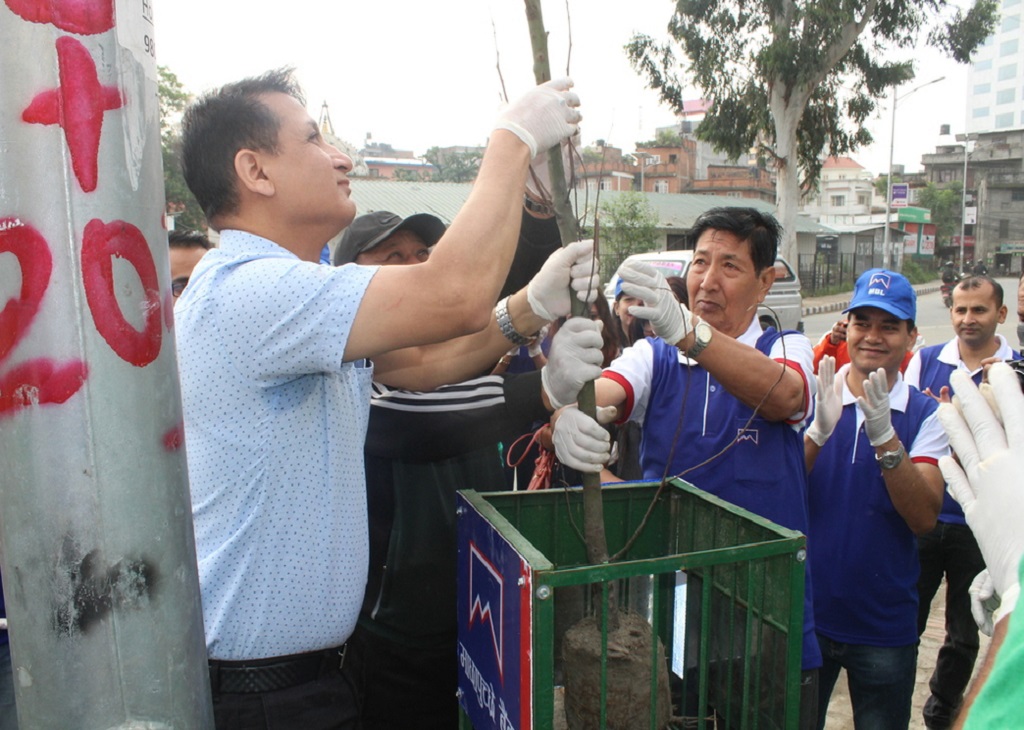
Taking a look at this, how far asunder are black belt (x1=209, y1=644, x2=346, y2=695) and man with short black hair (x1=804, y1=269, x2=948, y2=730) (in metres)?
1.72

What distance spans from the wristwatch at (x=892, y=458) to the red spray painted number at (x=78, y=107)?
Result: 2.22 m

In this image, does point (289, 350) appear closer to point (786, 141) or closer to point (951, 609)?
point (951, 609)

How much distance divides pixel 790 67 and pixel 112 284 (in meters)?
16.4

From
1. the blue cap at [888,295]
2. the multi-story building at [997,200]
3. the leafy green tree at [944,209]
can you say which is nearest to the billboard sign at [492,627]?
the blue cap at [888,295]

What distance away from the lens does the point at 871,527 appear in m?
2.49

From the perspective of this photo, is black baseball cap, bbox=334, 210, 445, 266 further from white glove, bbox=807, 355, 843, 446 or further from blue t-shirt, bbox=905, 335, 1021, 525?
blue t-shirt, bbox=905, 335, 1021, 525

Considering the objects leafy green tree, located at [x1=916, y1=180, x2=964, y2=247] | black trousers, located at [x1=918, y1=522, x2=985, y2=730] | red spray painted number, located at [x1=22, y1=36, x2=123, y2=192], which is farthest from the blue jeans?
leafy green tree, located at [x1=916, y1=180, x2=964, y2=247]

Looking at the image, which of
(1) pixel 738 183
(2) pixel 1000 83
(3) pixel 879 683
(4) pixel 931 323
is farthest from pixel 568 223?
(2) pixel 1000 83

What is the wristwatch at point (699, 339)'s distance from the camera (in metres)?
2.11

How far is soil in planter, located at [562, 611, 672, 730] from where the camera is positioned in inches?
56.1

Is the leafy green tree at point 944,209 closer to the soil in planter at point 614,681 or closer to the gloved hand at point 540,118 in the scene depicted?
the gloved hand at point 540,118

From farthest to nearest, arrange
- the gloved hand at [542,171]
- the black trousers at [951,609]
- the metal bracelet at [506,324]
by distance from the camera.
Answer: the black trousers at [951,609]
the metal bracelet at [506,324]
the gloved hand at [542,171]

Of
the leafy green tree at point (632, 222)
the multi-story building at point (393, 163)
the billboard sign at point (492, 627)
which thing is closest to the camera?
the billboard sign at point (492, 627)

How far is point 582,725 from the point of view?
4.81 ft
